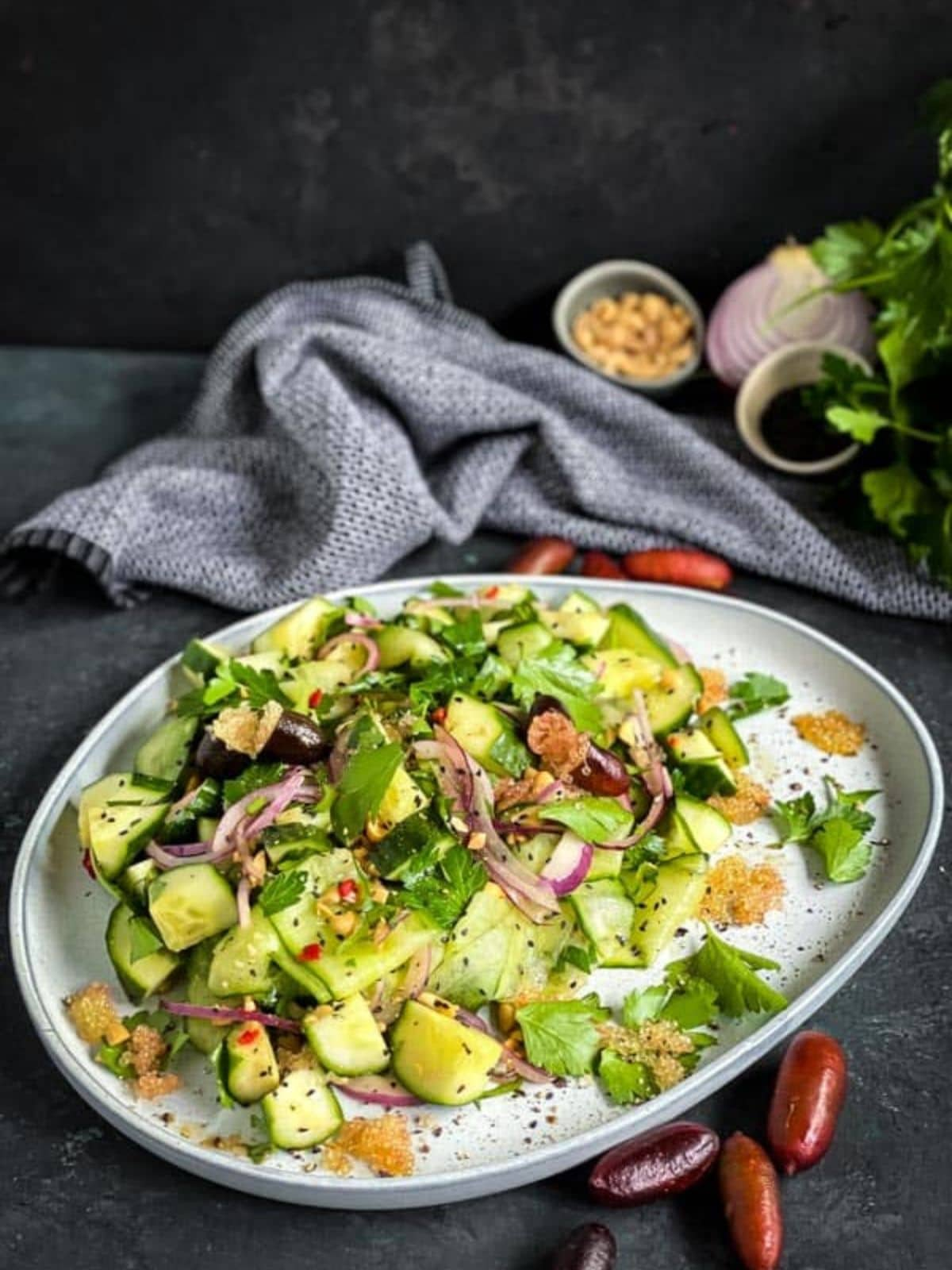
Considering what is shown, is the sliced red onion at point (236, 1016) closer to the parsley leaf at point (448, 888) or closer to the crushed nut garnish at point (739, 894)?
the parsley leaf at point (448, 888)

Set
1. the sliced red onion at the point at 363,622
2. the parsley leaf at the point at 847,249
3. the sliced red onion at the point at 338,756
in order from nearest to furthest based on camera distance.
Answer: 1. the sliced red onion at the point at 338,756
2. the sliced red onion at the point at 363,622
3. the parsley leaf at the point at 847,249

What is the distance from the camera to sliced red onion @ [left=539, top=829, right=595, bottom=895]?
2.24 m

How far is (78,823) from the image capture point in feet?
8.09

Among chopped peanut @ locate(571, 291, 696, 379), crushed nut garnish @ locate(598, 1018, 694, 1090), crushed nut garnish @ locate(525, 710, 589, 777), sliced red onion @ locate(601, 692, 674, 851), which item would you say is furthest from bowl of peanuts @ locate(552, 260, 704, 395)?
crushed nut garnish @ locate(598, 1018, 694, 1090)

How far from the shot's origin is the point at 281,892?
2113mm

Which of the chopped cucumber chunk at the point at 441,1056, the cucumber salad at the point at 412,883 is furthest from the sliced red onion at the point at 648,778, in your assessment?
the chopped cucumber chunk at the point at 441,1056

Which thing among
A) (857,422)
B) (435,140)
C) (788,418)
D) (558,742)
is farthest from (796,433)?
(558,742)

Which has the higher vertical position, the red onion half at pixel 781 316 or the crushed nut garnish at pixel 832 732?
the red onion half at pixel 781 316

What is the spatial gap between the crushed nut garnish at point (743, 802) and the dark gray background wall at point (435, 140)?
5.13 feet

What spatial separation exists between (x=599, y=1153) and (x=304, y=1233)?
394 millimetres

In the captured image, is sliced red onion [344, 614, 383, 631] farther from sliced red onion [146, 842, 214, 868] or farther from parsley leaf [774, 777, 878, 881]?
parsley leaf [774, 777, 878, 881]

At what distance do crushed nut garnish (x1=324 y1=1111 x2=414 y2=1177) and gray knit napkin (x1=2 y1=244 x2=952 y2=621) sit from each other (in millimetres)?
1252

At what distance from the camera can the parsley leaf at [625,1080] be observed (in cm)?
209

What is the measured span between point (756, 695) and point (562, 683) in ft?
1.38
